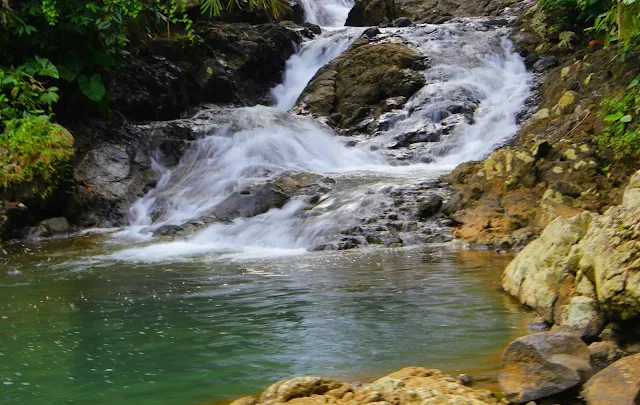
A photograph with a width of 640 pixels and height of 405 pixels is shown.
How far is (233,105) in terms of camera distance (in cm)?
1596

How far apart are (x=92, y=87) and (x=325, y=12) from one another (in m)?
13.9

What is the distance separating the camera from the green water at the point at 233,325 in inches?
132

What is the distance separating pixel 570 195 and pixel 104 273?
583 cm

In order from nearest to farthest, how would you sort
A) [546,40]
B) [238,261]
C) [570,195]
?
[238,261] < [570,195] < [546,40]

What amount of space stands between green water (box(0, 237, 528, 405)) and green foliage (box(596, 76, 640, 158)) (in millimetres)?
2594

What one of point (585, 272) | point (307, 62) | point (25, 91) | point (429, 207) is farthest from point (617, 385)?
point (307, 62)

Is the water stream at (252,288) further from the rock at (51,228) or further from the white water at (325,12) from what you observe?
the white water at (325,12)

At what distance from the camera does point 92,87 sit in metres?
11.4

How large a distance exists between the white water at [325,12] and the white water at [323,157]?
692 cm

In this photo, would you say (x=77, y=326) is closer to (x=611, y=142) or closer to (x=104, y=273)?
(x=104, y=273)

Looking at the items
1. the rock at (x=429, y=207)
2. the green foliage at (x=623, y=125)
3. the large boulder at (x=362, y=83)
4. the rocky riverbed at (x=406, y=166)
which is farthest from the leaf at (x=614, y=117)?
the large boulder at (x=362, y=83)

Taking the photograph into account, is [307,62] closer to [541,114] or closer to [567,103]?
[541,114]

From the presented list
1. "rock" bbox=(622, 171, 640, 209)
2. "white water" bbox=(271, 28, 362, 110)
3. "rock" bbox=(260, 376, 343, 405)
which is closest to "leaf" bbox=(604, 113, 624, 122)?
"rock" bbox=(622, 171, 640, 209)

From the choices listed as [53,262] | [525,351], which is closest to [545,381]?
[525,351]
